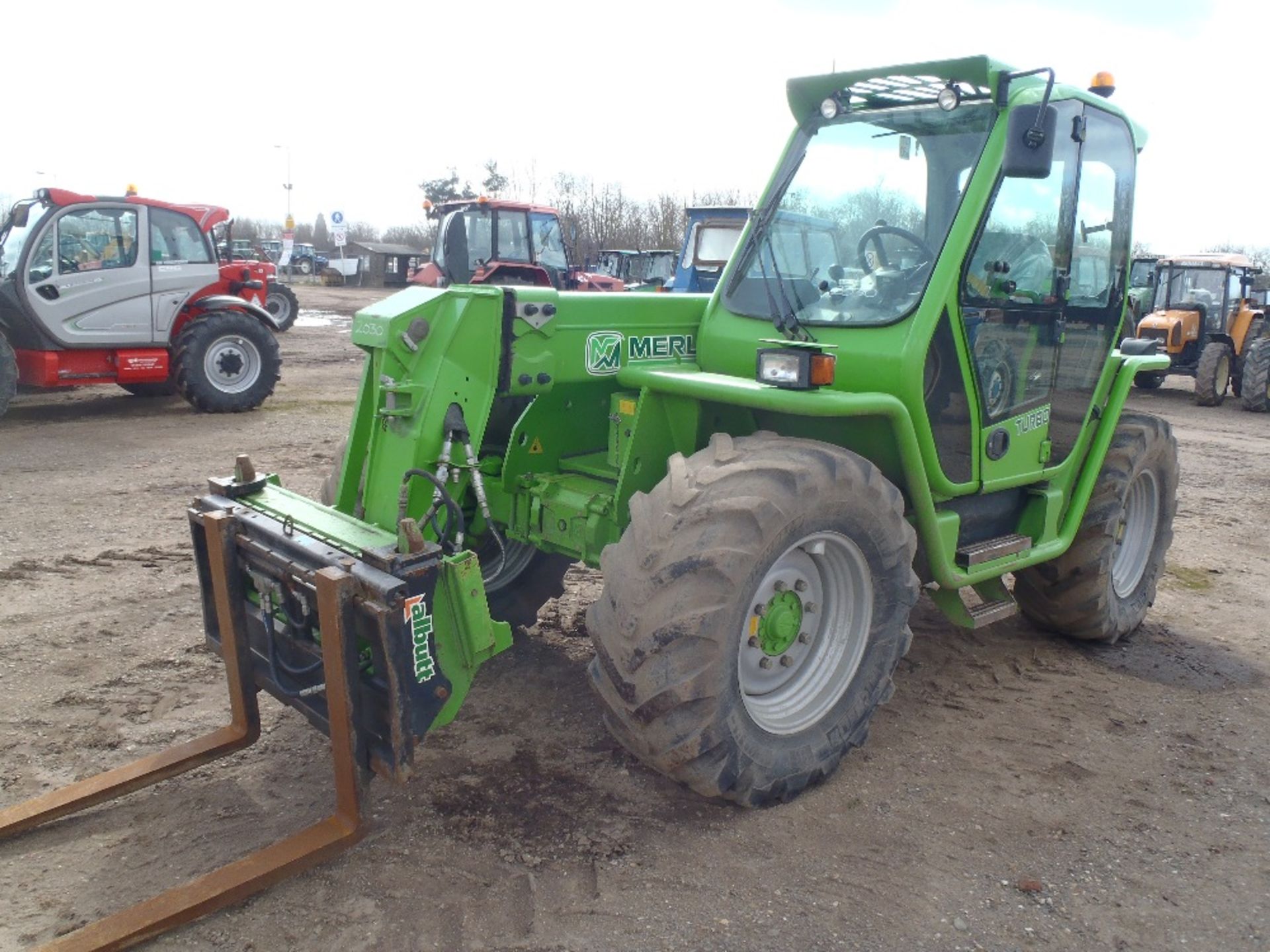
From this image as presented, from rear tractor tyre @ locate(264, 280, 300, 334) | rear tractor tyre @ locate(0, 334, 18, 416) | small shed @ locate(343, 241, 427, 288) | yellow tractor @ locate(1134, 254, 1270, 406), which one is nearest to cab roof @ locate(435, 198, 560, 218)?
rear tractor tyre @ locate(264, 280, 300, 334)

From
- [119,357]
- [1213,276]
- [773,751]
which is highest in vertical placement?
[1213,276]

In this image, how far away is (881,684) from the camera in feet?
12.2

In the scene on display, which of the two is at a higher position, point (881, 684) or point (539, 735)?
point (881, 684)

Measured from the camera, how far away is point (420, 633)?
2990 mm

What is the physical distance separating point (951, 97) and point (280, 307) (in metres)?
18.4

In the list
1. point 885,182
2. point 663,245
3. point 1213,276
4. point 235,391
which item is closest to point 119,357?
point 235,391

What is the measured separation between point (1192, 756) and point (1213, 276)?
546 inches

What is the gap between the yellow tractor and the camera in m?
14.9

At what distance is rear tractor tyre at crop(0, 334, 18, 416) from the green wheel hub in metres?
9.28

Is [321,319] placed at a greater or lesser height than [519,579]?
greater

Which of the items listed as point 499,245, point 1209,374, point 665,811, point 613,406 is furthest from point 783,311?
point 499,245

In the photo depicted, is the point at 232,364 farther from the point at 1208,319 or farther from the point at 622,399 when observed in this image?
the point at 1208,319

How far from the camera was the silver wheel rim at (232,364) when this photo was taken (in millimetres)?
11180

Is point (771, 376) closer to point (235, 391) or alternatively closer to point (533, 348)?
point (533, 348)
